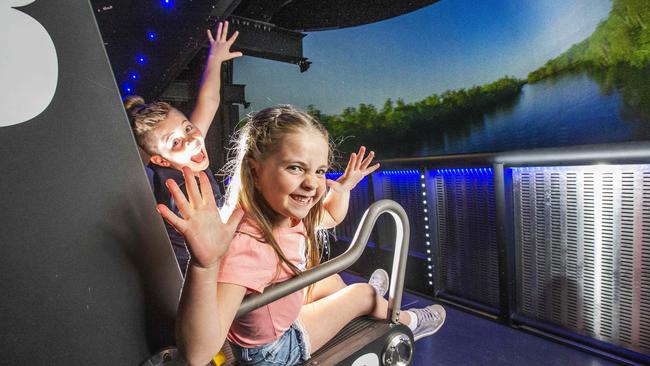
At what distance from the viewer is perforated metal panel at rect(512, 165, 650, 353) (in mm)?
1587

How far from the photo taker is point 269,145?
110cm

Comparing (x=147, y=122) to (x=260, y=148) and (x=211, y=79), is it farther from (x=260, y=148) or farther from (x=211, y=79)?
(x=260, y=148)

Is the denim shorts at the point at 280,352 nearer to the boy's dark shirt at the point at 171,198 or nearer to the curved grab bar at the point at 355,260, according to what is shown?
the curved grab bar at the point at 355,260

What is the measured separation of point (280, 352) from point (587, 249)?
1.59 m

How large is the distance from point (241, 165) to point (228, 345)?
0.62 metres

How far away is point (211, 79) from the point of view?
2.00 metres

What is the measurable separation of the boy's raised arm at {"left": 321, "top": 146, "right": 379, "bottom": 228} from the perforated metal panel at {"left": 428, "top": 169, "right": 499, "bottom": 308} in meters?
1.02

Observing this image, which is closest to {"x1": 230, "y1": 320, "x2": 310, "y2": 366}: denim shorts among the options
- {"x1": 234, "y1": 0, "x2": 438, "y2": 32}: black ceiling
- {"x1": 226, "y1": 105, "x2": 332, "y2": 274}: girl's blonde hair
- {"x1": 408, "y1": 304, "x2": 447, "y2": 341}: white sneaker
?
{"x1": 226, "y1": 105, "x2": 332, "y2": 274}: girl's blonde hair

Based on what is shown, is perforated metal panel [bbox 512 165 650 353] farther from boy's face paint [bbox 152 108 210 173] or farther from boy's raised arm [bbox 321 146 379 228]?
boy's face paint [bbox 152 108 210 173]

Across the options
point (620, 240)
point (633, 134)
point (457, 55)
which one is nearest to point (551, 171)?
point (620, 240)

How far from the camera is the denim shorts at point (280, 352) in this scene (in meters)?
1.05

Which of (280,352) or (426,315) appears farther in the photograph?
(426,315)

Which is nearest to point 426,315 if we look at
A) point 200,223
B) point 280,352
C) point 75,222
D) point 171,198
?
point 280,352

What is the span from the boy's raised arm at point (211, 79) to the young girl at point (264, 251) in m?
0.87
